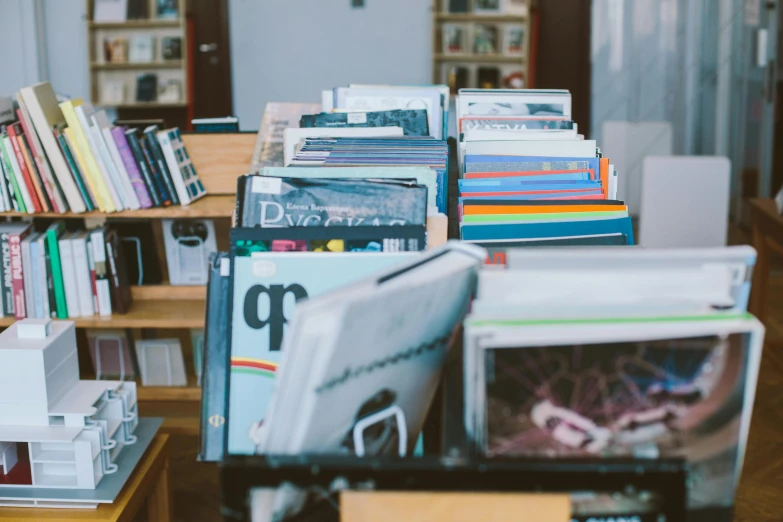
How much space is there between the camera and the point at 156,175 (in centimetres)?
283

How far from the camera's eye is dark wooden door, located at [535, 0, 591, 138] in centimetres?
647

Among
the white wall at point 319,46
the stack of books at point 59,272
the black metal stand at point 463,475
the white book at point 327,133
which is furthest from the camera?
the white wall at point 319,46

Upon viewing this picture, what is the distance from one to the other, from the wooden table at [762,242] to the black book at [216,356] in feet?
10.1

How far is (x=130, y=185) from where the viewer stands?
2814 mm

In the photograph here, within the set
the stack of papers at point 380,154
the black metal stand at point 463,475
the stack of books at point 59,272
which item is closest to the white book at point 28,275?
the stack of books at point 59,272

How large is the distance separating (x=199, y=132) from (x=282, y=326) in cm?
202

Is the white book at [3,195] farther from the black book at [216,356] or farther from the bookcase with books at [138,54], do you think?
the bookcase with books at [138,54]

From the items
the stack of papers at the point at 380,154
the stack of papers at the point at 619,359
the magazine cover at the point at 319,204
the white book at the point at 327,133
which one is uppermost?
the white book at the point at 327,133

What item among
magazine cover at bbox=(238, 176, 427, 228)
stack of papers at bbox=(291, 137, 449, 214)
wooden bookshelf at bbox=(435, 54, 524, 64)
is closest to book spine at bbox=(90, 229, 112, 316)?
stack of papers at bbox=(291, 137, 449, 214)

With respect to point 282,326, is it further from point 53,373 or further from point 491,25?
point 491,25

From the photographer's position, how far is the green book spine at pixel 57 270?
2781mm

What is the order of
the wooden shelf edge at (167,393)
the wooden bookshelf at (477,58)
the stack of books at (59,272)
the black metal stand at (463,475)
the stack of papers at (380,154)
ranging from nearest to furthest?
the black metal stand at (463,475) < the stack of papers at (380,154) < the stack of books at (59,272) < the wooden shelf edge at (167,393) < the wooden bookshelf at (477,58)

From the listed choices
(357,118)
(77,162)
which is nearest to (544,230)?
(357,118)

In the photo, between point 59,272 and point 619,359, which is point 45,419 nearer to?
point 59,272
